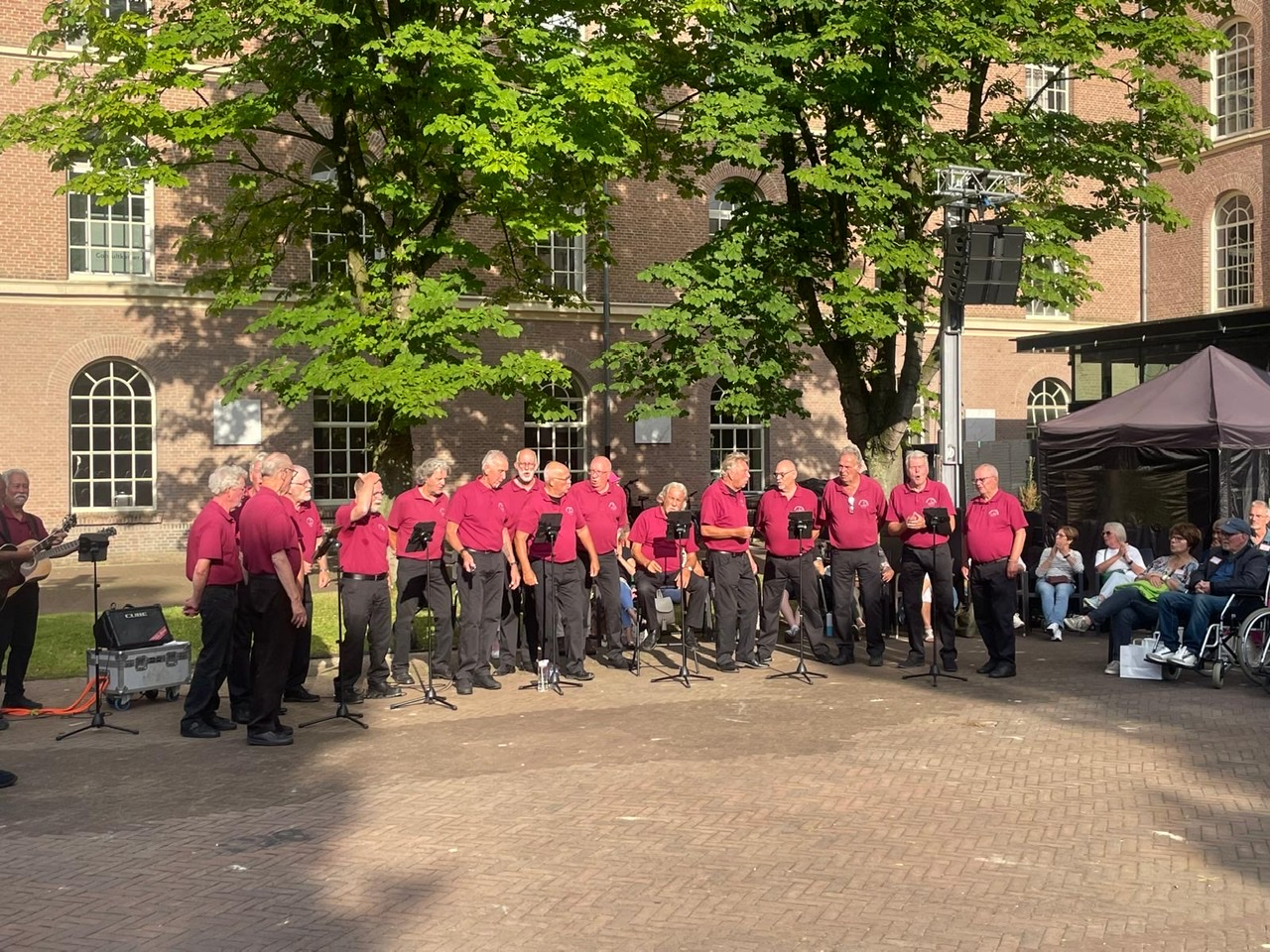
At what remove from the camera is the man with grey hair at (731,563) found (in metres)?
12.6

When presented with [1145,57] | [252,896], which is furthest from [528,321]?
[252,896]

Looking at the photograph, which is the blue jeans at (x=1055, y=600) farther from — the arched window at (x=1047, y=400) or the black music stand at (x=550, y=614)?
the arched window at (x=1047, y=400)

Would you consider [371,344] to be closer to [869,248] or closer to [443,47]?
[443,47]

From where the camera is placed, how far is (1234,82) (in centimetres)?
3281

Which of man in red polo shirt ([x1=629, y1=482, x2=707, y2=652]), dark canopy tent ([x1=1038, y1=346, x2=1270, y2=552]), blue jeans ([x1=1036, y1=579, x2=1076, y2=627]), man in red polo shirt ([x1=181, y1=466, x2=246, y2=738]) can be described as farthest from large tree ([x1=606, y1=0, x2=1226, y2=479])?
man in red polo shirt ([x1=181, y1=466, x2=246, y2=738])

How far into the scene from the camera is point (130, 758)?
909 cm

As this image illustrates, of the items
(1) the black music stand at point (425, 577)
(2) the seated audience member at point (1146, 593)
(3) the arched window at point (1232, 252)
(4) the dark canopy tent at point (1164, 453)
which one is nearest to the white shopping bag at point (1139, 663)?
(2) the seated audience member at point (1146, 593)

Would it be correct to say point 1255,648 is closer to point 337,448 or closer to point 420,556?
point 420,556

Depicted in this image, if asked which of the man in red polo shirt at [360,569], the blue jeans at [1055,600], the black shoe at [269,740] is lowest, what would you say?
the black shoe at [269,740]

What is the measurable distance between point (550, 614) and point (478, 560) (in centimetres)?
97

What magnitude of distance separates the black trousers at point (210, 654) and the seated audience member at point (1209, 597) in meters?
7.93

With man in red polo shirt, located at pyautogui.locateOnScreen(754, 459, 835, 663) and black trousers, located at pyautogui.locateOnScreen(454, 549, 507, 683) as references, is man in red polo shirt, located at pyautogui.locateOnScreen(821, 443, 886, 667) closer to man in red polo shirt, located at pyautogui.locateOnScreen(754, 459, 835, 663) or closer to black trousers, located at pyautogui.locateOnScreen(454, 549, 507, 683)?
man in red polo shirt, located at pyautogui.locateOnScreen(754, 459, 835, 663)

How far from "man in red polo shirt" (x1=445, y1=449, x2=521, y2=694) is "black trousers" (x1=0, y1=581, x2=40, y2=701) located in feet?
11.4

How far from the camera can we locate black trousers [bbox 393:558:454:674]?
1150cm
